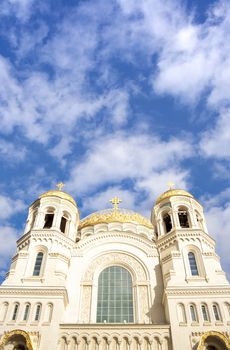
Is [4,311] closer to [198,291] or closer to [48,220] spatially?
[48,220]

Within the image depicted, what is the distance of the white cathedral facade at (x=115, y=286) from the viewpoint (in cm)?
1845

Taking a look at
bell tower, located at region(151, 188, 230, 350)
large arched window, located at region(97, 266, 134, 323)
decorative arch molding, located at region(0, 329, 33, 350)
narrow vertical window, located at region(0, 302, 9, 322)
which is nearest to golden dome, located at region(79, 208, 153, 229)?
bell tower, located at region(151, 188, 230, 350)

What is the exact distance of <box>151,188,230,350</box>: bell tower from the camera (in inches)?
742

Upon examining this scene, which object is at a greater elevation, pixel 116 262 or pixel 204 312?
pixel 116 262

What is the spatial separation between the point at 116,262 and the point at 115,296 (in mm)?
2733

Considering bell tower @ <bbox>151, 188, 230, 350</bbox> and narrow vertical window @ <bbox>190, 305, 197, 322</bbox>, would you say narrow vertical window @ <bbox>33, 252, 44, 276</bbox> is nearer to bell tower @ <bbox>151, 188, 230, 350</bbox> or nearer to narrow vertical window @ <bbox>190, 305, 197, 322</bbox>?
bell tower @ <bbox>151, 188, 230, 350</bbox>

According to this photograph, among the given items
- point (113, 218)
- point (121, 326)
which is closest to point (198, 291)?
point (121, 326)

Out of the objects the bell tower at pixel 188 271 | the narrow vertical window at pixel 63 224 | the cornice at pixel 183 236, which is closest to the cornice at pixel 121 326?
the bell tower at pixel 188 271

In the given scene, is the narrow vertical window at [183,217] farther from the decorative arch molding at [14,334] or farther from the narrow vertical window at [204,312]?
the decorative arch molding at [14,334]

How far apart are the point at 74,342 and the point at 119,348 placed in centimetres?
243

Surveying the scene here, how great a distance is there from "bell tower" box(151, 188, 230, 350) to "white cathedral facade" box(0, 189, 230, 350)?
57 millimetres

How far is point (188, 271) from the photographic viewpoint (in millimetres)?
22078

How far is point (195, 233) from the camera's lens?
80.6 ft

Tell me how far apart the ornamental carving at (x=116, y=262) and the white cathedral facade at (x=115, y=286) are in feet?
0.23
